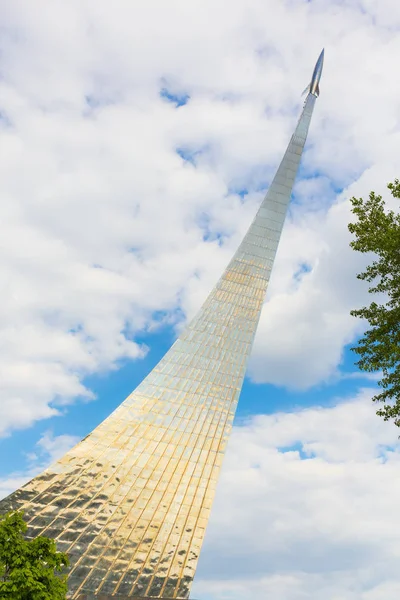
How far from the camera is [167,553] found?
21734mm

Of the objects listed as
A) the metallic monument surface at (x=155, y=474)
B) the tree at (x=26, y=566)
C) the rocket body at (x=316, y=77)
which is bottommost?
→ the tree at (x=26, y=566)

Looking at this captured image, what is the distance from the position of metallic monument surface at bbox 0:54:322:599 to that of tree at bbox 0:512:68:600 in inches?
274

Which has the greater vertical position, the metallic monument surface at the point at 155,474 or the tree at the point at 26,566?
the metallic monument surface at the point at 155,474

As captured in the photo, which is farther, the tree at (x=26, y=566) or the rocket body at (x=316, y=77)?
the rocket body at (x=316, y=77)

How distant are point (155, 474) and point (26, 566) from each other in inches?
471

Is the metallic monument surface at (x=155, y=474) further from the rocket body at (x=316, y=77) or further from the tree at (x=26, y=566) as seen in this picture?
the rocket body at (x=316, y=77)

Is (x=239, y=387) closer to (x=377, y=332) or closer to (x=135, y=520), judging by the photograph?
(x=135, y=520)

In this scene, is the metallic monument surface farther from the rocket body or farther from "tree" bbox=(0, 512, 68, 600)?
the rocket body

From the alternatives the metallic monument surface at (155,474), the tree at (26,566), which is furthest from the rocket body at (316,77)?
the tree at (26,566)

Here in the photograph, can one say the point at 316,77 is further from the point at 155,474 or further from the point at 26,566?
the point at 26,566

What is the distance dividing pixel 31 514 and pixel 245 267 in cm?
2082

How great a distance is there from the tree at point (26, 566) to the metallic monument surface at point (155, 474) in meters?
6.96

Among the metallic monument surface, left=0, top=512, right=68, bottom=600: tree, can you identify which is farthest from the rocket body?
left=0, top=512, right=68, bottom=600: tree

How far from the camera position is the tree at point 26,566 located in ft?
41.0
